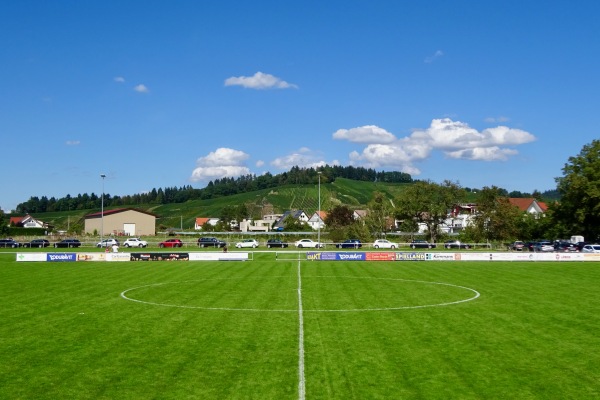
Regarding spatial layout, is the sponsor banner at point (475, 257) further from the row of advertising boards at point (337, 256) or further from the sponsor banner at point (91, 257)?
the sponsor banner at point (91, 257)

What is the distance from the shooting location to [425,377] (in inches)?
583

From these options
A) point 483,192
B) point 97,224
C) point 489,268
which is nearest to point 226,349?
point 489,268

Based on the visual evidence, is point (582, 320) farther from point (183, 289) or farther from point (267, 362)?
point (183, 289)

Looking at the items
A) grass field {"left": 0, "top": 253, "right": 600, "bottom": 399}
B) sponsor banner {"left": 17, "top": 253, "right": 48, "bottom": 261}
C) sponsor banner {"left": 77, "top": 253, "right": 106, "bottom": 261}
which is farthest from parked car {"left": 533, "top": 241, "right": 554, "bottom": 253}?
sponsor banner {"left": 17, "top": 253, "right": 48, "bottom": 261}

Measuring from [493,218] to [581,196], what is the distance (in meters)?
13.9

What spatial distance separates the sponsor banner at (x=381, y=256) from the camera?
2287 inches

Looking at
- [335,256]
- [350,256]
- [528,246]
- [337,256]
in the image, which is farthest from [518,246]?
[335,256]

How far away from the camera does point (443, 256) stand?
2328 inches

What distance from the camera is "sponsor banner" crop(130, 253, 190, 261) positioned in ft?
191

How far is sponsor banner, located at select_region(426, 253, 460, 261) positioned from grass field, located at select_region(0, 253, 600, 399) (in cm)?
2151

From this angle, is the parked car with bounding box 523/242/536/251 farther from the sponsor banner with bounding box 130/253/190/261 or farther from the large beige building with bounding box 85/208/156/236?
the large beige building with bounding box 85/208/156/236

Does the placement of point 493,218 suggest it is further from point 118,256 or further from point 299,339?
point 299,339

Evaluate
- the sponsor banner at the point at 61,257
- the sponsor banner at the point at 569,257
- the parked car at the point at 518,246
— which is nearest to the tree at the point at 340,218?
the parked car at the point at 518,246

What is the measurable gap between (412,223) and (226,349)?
309 ft
